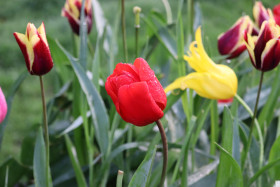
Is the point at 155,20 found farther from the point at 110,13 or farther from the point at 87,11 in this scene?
the point at 110,13

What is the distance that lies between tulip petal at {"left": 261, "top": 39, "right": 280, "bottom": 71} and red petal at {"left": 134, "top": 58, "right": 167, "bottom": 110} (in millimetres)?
197

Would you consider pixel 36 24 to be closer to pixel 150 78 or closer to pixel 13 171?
pixel 13 171

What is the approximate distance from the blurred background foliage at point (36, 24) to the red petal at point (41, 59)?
1.11 m

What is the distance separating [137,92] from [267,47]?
0.24 metres

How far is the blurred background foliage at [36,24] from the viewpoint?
1955 millimetres

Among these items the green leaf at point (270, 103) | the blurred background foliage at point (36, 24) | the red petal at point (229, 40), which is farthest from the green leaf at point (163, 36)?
the blurred background foliage at point (36, 24)

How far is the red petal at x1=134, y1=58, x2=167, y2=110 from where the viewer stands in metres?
0.57

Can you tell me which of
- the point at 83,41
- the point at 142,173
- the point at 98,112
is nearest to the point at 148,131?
the point at 98,112

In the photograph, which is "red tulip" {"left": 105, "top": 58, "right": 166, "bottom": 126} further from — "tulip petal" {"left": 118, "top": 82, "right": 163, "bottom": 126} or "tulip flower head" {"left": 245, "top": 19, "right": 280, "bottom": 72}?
"tulip flower head" {"left": 245, "top": 19, "right": 280, "bottom": 72}

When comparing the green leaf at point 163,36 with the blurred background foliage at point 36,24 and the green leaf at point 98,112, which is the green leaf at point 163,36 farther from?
the blurred background foliage at point 36,24

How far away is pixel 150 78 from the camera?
22.3 inches

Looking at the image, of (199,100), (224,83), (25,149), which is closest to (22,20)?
(25,149)

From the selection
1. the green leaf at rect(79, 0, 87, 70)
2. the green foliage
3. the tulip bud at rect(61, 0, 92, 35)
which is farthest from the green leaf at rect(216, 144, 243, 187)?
the tulip bud at rect(61, 0, 92, 35)

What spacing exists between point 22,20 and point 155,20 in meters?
1.90
